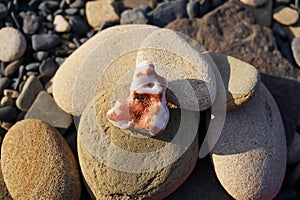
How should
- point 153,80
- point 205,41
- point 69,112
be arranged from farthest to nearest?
point 205,41 < point 69,112 < point 153,80

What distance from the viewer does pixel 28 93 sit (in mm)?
3848

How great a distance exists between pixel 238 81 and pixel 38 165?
5.06ft

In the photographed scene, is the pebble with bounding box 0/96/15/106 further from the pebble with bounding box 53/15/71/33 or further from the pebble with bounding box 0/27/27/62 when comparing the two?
the pebble with bounding box 53/15/71/33

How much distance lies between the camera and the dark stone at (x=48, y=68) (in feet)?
13.1

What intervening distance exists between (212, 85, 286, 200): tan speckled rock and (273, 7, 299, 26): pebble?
1.22 metres

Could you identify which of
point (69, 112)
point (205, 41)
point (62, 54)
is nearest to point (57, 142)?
point (69, 112)

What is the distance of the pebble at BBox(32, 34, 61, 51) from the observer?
4066 mm

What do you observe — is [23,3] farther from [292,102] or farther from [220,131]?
[292,102]

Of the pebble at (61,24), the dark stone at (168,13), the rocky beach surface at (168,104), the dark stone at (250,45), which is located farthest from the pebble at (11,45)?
the dark stone at (250,45)

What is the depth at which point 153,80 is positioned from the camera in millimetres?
2955

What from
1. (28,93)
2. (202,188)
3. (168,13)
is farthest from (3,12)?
(202,188)

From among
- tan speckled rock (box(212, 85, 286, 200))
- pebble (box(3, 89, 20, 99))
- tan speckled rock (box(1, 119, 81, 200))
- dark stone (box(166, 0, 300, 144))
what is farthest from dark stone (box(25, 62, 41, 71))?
tan speckled rock (box(212, 85, 286, 200))

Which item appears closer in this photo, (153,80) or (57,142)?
(153,80)

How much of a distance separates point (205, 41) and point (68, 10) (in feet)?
4.52
